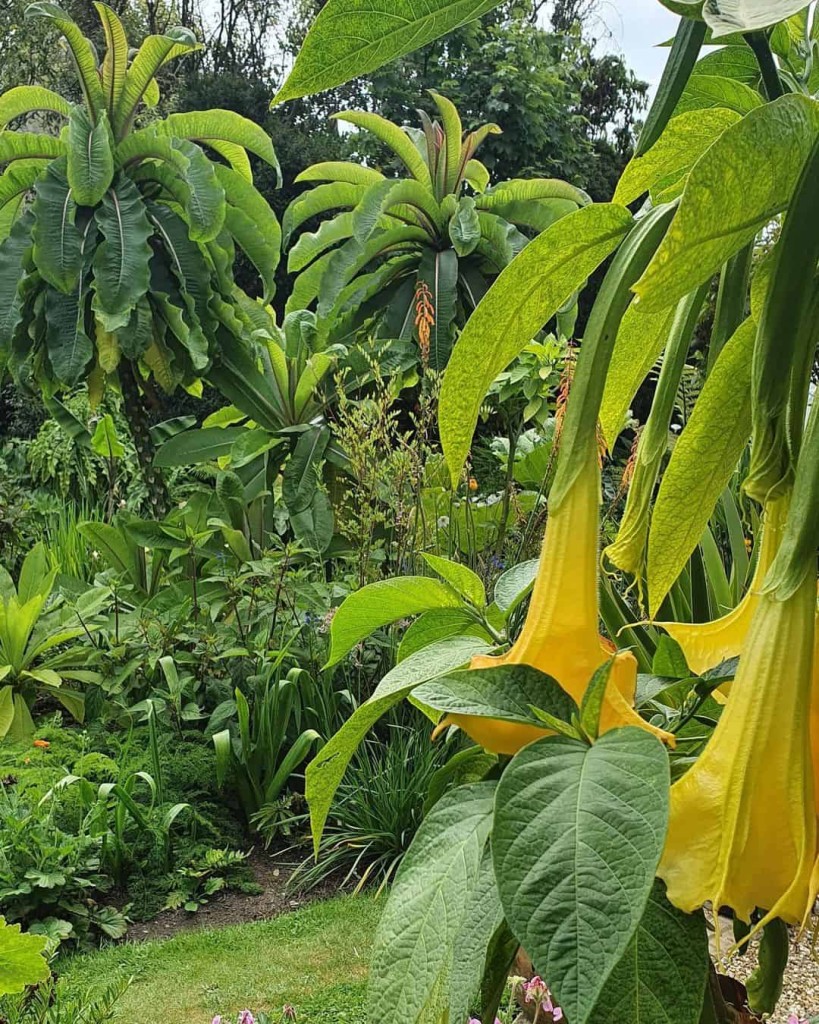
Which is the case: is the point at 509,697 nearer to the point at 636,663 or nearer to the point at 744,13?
the point at 636,663

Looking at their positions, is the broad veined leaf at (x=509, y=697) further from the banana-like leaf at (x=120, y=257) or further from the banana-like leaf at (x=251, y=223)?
the banana-like leaf at (x=251, y=223)

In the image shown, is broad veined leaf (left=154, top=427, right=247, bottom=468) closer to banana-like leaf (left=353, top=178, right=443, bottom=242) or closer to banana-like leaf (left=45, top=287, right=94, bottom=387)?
banana-like leaf (left=45, top=287, right=94, bottom=387)

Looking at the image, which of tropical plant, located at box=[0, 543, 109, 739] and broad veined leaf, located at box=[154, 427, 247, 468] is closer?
tropical plant, located at box=[0, 543, 109, 739]

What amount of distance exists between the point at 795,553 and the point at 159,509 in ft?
12.6

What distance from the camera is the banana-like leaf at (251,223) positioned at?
4.00 m

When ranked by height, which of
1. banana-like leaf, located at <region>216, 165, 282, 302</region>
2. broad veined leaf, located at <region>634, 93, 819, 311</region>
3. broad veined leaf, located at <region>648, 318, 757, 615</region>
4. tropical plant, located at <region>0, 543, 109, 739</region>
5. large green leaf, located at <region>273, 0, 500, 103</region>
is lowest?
tropical plant, located at <region>0, 543, 109, 739</region>

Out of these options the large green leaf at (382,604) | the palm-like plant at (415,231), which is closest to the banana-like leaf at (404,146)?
the palm-like plant at (415,231)

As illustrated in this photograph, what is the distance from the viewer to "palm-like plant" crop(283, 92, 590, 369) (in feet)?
14.1

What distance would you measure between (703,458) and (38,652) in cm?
299

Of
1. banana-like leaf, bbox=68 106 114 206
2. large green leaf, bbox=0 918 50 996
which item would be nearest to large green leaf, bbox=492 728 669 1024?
large green leaf, bbox=0 918 50 996

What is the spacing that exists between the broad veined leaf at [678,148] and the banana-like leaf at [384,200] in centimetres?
383

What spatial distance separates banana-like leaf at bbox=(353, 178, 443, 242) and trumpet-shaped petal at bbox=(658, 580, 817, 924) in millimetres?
4022

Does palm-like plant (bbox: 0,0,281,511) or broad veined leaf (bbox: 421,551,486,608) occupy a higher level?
palm-like plant (bbox: 0,0,281,511)

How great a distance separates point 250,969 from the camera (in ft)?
6.68
